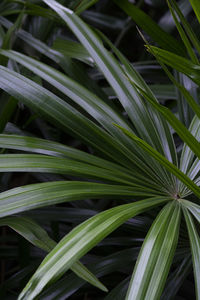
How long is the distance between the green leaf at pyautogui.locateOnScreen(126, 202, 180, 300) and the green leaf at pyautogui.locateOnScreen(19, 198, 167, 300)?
0.05 metres

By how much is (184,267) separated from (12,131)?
49 cm

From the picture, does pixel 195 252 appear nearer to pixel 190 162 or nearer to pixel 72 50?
pixel 190 162

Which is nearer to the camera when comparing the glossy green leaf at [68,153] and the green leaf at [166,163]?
the green leaf at [166,163]

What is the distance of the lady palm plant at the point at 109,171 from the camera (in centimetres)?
50

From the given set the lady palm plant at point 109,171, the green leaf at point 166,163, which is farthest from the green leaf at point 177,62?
the green leaf at point 166,163

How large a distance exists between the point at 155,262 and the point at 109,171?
195mm

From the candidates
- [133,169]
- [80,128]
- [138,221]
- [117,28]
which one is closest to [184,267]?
[138,221]

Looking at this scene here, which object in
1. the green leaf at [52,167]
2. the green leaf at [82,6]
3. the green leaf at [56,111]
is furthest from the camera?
the green leaf at [82,6]

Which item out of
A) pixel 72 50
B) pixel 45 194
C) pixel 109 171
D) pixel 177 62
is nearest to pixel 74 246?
pixel 45 194

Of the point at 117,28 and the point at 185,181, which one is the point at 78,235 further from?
the point at 117,28

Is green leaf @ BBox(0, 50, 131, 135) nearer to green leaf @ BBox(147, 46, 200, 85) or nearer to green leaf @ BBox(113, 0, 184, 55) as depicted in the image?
green leaf @ BBox(147, 46, 200, 85)

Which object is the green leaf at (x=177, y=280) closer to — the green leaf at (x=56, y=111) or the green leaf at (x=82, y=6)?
the green leaf at (x=56, y=111)

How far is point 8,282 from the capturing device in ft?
2.86

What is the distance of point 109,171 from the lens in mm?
665
